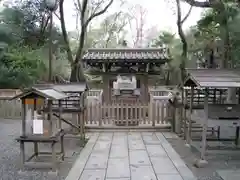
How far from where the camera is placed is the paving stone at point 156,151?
6.83m

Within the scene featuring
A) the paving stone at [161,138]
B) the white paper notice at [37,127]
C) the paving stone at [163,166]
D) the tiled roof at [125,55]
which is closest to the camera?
the white paper notice at [37,127]

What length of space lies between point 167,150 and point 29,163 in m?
3.40

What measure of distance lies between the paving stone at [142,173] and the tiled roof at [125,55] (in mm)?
6397

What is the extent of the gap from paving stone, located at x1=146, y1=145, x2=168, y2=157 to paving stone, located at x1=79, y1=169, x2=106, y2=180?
5.44ft

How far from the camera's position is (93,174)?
5.41 metres

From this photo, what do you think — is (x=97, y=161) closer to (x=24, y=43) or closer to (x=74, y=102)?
(x=74, y=102)

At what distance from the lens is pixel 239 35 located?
9.34m

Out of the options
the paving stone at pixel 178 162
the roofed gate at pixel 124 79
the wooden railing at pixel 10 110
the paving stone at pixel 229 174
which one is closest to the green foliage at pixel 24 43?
the wooden railing at pixel 10 110

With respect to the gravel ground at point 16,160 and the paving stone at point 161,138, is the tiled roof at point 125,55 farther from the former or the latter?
the gravel ground at point 16,160

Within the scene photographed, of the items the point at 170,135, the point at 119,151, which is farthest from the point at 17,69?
the point at 119,151

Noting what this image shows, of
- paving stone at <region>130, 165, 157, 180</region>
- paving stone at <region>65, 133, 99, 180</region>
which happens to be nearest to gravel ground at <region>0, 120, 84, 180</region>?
paving stone at <region>65, 133, 99, 180</region>

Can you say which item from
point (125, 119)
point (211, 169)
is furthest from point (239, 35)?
point (211, 169)

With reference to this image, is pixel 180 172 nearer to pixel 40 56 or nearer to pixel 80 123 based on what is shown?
pixel 80 123

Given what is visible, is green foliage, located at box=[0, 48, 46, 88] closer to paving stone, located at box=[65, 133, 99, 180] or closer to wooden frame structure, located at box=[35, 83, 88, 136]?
wooden frame structure, located at box=[35, 83, 88, 136]
